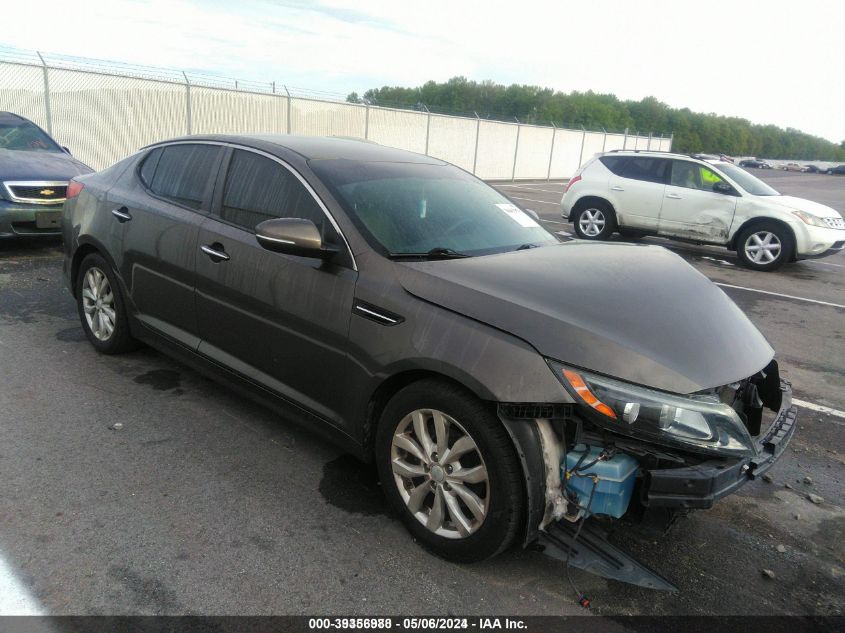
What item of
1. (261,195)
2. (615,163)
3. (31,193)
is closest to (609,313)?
(261,195)

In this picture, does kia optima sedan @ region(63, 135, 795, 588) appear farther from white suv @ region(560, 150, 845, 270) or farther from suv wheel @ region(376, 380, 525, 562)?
white suv @ region(560, 150, 845, 270)

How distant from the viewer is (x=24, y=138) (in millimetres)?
8727

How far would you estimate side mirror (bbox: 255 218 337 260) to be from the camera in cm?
292

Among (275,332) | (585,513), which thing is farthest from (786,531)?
(275,332)

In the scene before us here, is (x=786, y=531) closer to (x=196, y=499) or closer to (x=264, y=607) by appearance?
(x=264, y=607)

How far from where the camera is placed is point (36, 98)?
555 inches

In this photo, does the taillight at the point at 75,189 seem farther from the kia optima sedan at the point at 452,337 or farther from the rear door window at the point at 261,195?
the rear door window at the point at 261,195

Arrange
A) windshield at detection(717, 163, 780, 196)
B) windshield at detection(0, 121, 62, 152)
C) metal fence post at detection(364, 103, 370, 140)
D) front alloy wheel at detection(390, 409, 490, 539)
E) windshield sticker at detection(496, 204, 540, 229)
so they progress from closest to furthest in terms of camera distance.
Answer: front alloy wheel at detection(390, 409, 490, 539), windshield sticker at detection(496, 204, 540, 229), windshield at detection(0, 121, 62, 152), windshield at detection(717, 163, 780, 196), metal fence post at detection(364, 103, 370, 140)

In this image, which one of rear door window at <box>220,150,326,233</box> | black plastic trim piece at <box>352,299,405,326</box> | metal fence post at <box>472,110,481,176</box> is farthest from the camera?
metal fence post at <box>472,110,481,176</box>

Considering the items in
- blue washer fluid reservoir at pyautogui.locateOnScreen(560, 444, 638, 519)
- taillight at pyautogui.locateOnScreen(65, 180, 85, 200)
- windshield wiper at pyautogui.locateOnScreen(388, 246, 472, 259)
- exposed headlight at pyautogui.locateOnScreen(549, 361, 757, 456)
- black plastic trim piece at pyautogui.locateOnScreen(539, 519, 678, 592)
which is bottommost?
black plastic trim piece at pyautogui.locateOnScreen(539, 519, 678, 592)

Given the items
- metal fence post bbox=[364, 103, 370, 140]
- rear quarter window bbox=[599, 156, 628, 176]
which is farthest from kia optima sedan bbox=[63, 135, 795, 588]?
metal fence post bbox=[364, 103, 370, 140]

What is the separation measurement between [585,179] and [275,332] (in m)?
10.2

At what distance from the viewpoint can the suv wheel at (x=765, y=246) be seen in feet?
33.8

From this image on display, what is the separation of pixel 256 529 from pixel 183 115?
1633 centimetres
